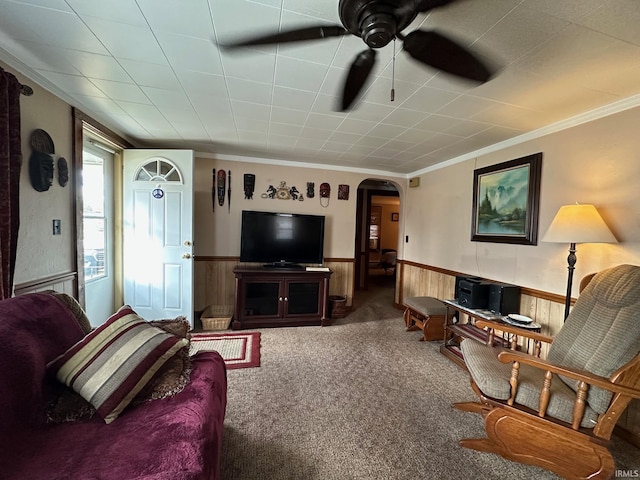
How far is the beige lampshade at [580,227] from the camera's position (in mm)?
1894

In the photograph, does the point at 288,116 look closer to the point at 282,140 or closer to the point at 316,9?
the point at 282,140

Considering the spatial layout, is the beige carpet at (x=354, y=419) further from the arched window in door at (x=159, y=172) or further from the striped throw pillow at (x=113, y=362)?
the arched window in door at (x=159, y=172)

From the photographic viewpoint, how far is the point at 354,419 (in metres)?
1.87

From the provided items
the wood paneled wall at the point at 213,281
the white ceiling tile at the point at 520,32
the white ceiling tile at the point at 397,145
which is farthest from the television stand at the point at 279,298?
the white ceiling tile at the point at 520,32

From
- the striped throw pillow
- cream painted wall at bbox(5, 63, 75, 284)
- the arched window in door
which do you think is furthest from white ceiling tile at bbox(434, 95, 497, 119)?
cream painted wall at bbox(5, 63, 75, 284)

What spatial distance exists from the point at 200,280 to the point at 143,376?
2.83 m

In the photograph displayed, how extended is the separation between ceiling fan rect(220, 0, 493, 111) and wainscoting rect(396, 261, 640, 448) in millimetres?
2021

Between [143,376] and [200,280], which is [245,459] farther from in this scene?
[200,280]

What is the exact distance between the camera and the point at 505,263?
9.40 feet

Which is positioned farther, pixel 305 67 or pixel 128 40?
pixel 305 67

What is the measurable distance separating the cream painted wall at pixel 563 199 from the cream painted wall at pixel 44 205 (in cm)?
406

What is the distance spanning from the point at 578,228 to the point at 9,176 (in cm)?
→ 367

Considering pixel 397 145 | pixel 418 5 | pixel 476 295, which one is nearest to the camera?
pixel 418 5

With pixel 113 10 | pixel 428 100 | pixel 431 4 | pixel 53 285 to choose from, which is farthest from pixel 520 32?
pixel 53 285
